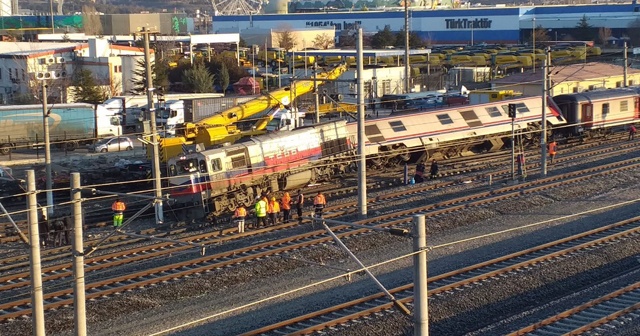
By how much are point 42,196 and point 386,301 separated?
1299cm

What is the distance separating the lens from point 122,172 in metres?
26.4

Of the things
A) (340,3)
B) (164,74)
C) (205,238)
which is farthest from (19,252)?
(340,3)

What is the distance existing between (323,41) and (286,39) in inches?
171

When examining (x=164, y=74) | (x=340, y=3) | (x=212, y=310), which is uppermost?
(x=340, y=3)

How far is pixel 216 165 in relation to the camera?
2078cm

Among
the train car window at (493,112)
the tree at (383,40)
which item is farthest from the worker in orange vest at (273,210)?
the tree at (383,40)

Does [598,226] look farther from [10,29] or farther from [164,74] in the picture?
[10,29]

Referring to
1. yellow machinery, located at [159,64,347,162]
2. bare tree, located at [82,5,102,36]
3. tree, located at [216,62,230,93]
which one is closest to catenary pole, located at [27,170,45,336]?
yellow machinery, located at [159,64,347,162]

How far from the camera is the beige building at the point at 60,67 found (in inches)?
1716

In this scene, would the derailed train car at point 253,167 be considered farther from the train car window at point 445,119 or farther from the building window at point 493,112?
the building window at point 493,112

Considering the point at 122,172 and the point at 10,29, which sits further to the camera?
the point at 10,29

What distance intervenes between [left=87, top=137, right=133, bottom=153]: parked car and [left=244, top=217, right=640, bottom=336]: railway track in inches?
752

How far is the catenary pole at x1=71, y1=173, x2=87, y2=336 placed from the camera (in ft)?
28.1

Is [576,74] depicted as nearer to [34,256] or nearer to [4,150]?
[4,150]
